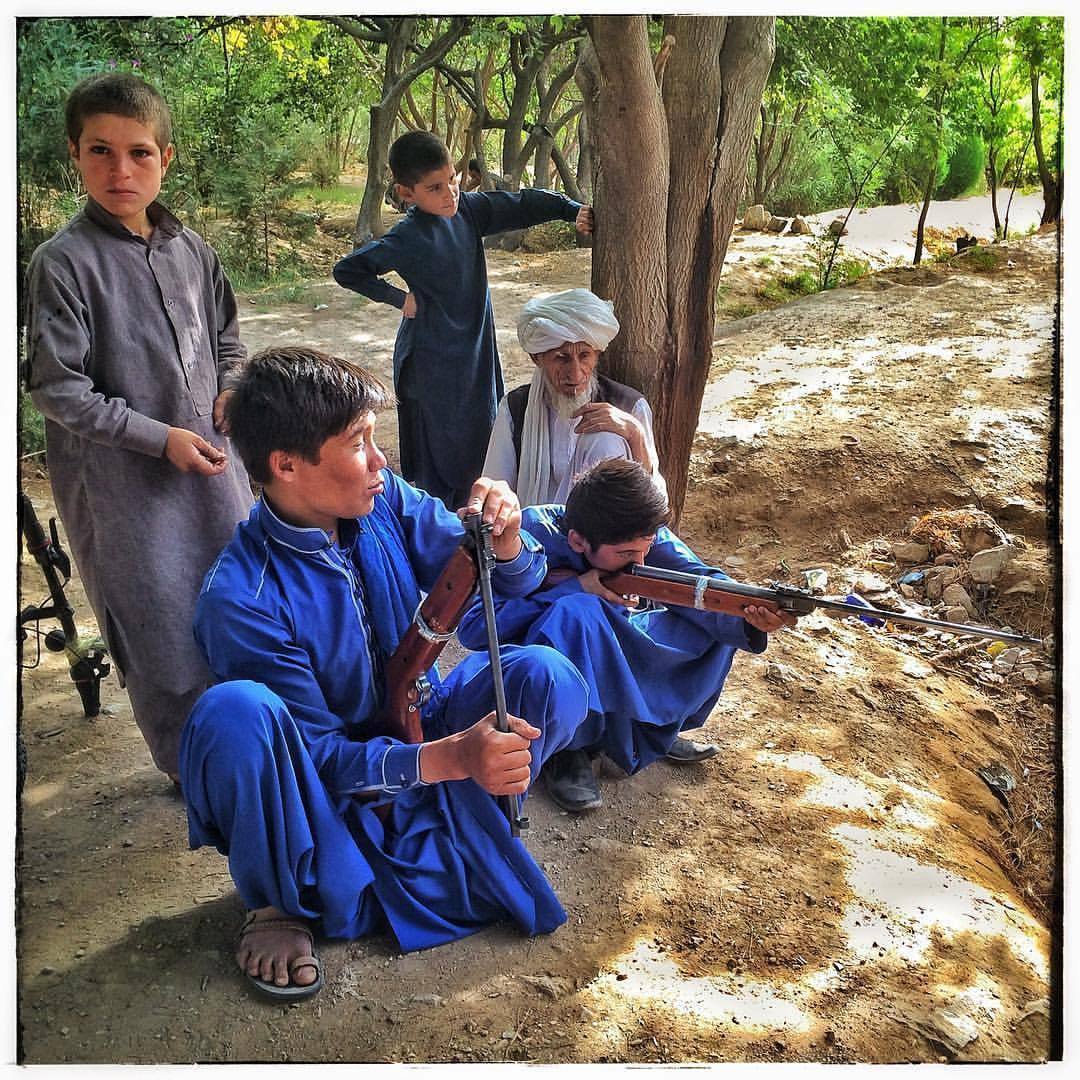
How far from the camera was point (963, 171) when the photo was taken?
1177 centimetres

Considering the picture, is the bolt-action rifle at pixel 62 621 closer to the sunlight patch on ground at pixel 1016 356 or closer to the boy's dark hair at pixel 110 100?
the boy's dark hair at pixel 110 100

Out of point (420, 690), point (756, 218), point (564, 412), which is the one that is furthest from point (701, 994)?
point (756, 218)

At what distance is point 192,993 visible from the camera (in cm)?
211

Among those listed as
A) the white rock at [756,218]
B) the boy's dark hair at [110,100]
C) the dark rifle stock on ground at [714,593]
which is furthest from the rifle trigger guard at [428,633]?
the white rock at [756,218]

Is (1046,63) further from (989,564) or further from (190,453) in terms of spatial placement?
(190,453)

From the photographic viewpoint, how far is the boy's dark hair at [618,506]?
266cm

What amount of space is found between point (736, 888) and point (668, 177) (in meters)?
2.35

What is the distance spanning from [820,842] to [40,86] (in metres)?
2.78

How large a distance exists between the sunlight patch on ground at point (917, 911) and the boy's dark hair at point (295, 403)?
5.13 feet

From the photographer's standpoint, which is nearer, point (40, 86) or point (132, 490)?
point (132, 490)

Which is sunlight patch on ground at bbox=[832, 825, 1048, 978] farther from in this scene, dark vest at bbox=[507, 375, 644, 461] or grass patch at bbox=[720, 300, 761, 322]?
grass patch at bbox=[720, 300, 761, 322]
